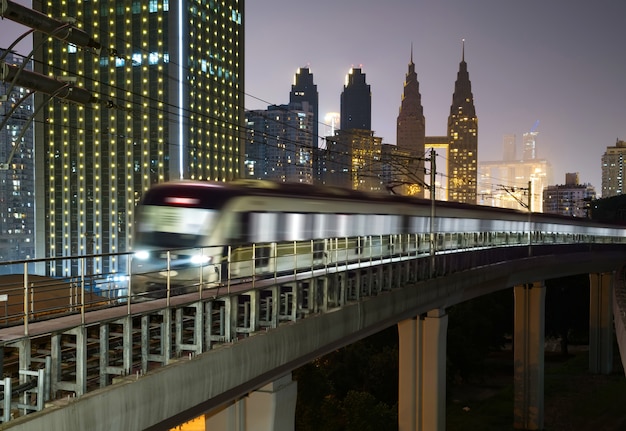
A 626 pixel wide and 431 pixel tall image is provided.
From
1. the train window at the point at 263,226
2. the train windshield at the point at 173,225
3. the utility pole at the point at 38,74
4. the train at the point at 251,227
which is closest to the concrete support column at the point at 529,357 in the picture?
the train at the point at 251,227

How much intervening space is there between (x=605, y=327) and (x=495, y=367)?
8.48 metres

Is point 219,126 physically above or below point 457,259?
above

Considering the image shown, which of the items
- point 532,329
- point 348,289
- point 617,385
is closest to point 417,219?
point 532,329

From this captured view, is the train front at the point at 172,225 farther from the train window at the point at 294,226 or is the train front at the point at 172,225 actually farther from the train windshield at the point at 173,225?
the train window at the point at 294,226

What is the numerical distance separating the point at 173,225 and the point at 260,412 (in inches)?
268

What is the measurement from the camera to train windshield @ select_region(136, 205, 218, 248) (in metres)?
17.8

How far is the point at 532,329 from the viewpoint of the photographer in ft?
116

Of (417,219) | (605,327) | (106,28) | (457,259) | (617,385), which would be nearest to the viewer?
(457,259)

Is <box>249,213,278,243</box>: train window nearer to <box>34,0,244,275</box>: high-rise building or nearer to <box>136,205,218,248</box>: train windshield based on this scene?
<box>136,205,218,248</box>: train windshield

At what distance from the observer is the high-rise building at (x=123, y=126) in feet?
326

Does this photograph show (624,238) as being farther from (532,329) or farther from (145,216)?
(145,216)

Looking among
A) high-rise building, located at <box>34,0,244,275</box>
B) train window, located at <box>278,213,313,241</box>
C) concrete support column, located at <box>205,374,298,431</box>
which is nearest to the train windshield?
train window, located at <box>278,213,313,241</box>

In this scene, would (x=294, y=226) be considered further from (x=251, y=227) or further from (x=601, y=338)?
(x=601, y=338)

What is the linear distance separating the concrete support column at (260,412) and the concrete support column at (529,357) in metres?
24.0
